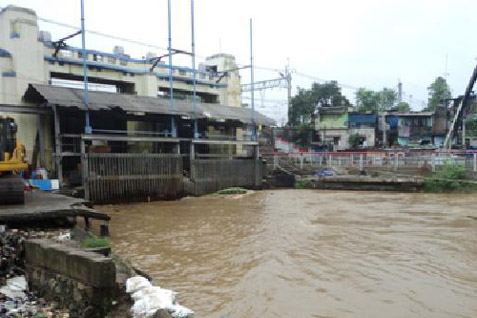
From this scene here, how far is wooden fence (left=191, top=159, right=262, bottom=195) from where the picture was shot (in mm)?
24422

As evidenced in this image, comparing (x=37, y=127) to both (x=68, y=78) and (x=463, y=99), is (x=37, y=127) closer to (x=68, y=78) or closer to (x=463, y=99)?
(x=68, y=78)

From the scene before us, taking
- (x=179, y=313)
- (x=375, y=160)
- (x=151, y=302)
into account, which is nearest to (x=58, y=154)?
(x=151, y=302)

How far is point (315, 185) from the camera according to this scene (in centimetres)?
2847

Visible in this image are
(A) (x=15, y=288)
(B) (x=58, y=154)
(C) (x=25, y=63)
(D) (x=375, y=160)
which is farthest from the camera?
(D) (x=375, y=160)

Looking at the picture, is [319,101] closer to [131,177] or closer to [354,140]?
[354,140]

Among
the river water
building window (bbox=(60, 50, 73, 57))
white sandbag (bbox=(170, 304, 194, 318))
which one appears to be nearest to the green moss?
the river water

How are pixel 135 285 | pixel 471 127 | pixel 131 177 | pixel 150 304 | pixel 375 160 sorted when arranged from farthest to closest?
pixel 471 127, pixel 375 160, pixel 131 177, pixel 135 285, pixel 150 304

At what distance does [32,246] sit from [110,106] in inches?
616

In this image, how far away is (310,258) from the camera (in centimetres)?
945

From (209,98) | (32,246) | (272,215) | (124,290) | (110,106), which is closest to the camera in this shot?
(124,290)

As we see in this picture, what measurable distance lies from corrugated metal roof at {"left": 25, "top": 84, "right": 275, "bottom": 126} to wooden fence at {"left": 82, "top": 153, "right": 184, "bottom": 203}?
113 inches

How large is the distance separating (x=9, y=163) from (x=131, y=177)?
10846 millimetres

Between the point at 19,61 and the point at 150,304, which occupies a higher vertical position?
the point at 19,61

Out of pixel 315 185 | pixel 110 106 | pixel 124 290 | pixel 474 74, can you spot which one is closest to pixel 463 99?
pixel 474 74
